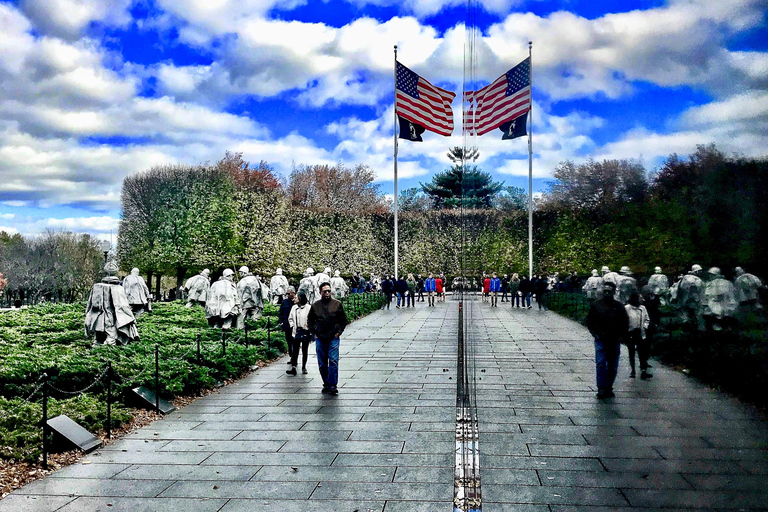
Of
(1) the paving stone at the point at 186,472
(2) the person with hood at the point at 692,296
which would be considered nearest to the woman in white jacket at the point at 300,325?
(1) the paving stone at the point at 186,472

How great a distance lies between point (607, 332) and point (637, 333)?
17 cm

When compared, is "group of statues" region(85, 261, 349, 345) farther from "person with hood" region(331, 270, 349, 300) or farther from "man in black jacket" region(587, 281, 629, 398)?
"man in black jacket" region(587, 281, 629, 398)

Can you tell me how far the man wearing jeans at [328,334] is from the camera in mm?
9547

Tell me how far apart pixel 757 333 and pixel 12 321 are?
2047 cm

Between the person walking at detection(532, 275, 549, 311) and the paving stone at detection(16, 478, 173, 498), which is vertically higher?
the person walking at detection(532, 275, 549, 311)

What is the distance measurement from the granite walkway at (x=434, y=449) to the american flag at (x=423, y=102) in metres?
13.6

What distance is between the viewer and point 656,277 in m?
1.84

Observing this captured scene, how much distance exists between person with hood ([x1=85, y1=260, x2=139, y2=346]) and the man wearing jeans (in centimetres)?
509

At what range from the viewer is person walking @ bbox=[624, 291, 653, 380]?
6.55ft

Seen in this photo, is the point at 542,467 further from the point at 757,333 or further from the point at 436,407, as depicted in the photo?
the point at 757,333

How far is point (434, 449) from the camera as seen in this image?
6.26 meters

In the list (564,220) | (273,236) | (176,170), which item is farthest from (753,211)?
(176,170)

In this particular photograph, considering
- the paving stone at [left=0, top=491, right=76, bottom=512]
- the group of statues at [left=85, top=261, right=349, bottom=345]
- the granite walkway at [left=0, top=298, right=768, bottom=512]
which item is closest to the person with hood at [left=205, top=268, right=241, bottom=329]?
the group of statues at [left=85, top=261, right=349, bottom=345]

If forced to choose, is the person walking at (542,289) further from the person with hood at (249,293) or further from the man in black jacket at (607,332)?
the person with hood at (249,293)
